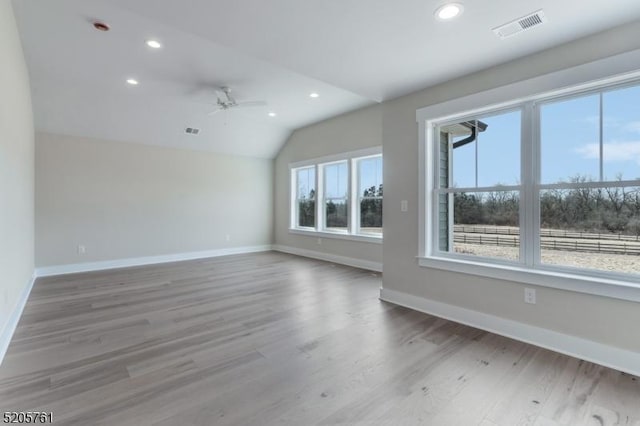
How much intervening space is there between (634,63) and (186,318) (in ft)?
14.6

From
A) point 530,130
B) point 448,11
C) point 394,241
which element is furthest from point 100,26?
point 530,130

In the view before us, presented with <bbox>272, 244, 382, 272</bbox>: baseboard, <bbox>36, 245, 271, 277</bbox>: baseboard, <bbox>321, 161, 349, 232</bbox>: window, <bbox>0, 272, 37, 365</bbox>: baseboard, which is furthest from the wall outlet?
<bbox>36, 245, 271, 277</bbox>: baseboard

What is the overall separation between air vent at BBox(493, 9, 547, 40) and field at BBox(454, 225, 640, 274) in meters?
1.68

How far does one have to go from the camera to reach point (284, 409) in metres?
1.78

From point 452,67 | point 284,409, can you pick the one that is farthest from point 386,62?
point 284,409

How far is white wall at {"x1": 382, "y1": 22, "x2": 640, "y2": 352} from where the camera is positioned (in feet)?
7.45

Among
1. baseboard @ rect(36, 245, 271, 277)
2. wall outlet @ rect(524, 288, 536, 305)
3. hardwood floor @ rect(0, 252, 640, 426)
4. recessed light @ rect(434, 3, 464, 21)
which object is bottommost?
hardwood floor @ rect(0, 252, 640, 426)

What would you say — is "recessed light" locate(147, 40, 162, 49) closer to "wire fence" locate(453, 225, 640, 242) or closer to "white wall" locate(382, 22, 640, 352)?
"white wall" locate(382, 22, 640, 352)

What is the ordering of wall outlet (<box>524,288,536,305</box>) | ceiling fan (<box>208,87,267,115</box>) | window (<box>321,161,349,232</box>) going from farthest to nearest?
1. window (<box>321,161,349,232</box>)
2. ceiling fan (<box>208,87,267,115</box>)
3. wall outlet (<box>524,288,536,305</box>)

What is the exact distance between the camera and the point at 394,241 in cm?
372

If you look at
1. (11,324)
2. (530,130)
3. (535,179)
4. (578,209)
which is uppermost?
(530,130)

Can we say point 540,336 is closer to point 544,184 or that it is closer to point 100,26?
point 544,184

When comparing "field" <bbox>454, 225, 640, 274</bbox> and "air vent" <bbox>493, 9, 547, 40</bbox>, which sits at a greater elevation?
"air vent" <bbox>493, 9, 547, 40</bbox>

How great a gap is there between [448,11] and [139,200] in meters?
6.18
